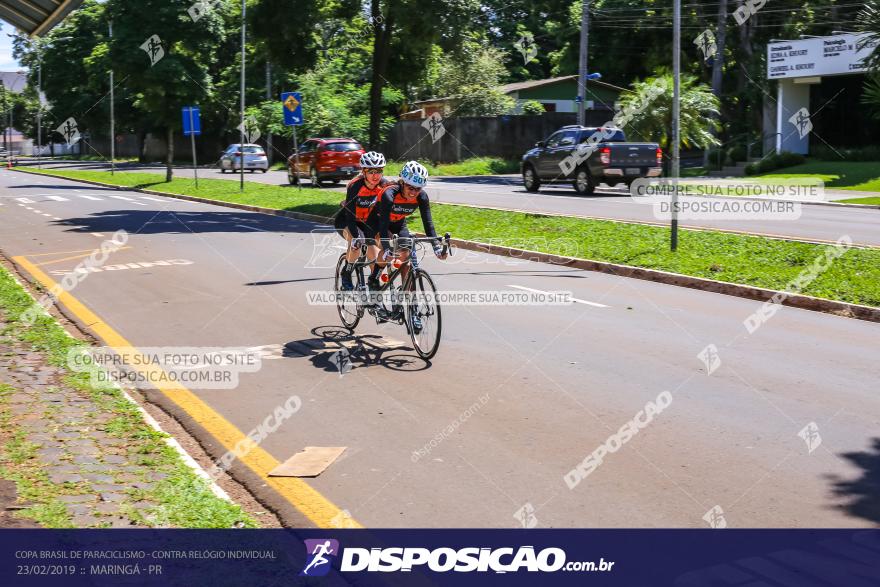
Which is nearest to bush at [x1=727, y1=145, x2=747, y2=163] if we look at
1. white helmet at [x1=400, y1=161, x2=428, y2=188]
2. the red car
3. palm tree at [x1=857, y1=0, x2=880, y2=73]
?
palm tree at [x1=857, y1=0, x2=880, y2=73]

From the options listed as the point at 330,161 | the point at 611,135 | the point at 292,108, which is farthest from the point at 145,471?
the point at 330,161

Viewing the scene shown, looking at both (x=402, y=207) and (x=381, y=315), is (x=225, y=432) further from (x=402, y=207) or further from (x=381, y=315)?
(x=402, y=207)

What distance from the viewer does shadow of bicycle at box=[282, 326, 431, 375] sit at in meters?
8.77

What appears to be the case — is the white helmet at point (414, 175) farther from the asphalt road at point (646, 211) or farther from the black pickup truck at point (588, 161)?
the black pickup truck at point (588, 161)

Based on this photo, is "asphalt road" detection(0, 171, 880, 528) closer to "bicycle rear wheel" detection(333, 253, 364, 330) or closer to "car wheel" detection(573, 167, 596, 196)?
"bicycle rear wheel" detection(333, 253, 364, 330)

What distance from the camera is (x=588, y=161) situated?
29.1m

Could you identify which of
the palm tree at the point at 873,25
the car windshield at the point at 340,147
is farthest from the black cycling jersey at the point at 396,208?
the car windshield at the point at 340,147

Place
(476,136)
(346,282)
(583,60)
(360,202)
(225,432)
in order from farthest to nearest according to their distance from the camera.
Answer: (476,136)
(583,60)
(346,282)
(360,202)
(225,432)

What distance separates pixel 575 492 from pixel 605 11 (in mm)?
46277

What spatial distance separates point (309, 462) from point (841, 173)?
2951 cm

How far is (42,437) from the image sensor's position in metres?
6.39

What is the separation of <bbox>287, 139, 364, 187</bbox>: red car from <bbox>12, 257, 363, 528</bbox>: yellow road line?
25317mm

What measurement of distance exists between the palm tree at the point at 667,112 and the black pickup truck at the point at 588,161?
786 cm

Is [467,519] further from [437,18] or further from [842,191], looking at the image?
[842,191]
